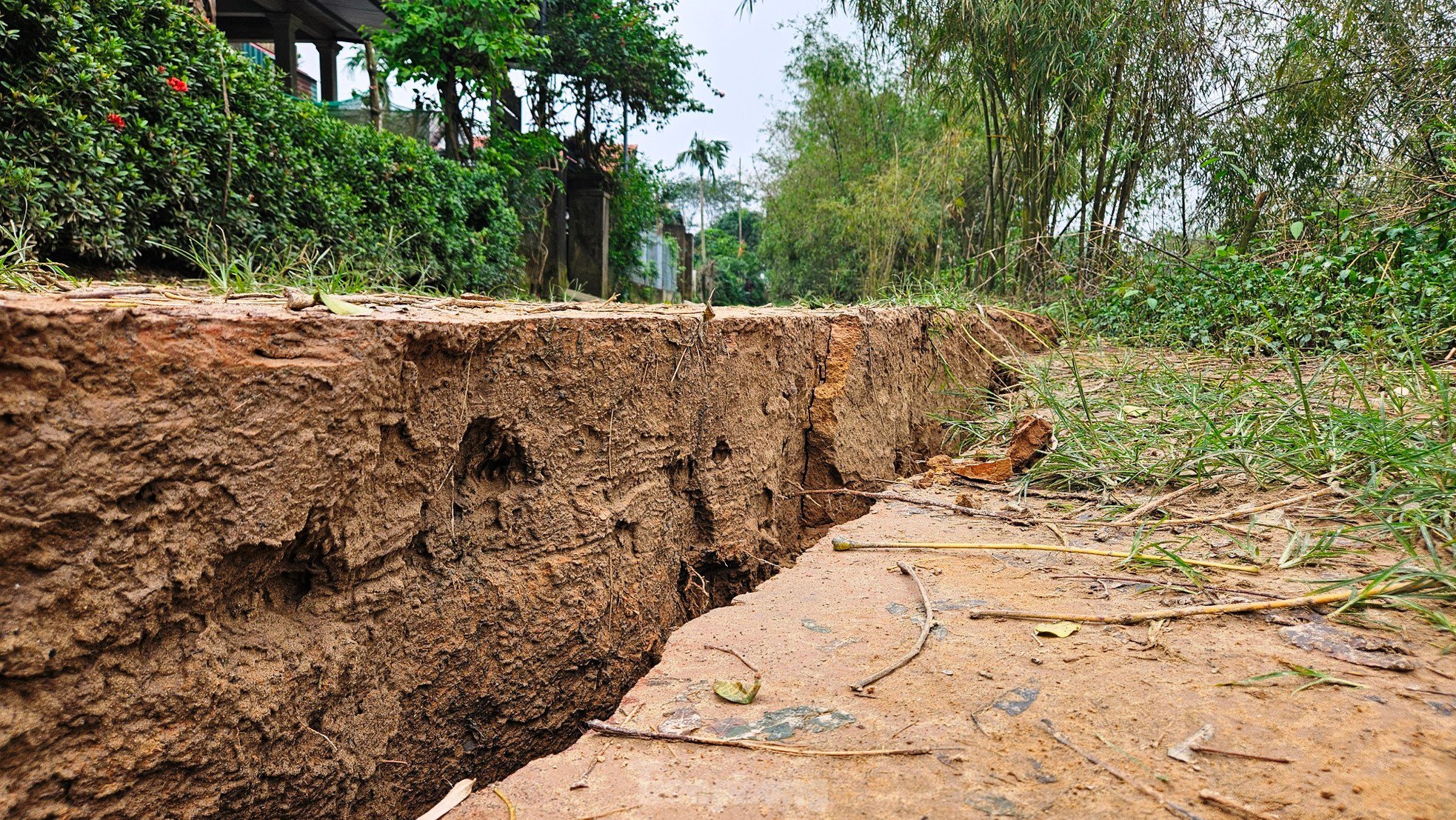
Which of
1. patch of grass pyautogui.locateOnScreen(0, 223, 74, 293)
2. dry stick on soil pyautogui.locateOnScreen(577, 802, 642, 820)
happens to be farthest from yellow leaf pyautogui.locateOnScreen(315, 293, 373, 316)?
dry stick on soil pyautogui.locateOnScreen(577, 802, 642, 820)

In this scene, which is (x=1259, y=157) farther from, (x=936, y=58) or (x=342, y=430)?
(x=342, y=430)

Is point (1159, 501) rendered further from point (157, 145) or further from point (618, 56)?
point (618, 56)

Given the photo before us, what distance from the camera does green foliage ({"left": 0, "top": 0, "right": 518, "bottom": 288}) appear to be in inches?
140

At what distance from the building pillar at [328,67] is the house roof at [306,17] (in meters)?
0.10

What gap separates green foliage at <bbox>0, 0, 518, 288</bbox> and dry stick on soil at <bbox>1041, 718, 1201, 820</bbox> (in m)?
2.95

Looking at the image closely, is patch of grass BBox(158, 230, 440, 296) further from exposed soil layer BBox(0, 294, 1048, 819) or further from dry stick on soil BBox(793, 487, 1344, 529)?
dry stick on soil BBox(793, 487, 1344, 529)

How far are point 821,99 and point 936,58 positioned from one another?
11567 mm

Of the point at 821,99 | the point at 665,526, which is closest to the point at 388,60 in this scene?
the point at 665,526

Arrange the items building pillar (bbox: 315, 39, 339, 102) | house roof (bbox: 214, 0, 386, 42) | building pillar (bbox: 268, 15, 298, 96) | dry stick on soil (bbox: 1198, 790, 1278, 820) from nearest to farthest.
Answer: dry stick on soil (bbox: 1198, 790, 1278, 820)
house roof (bbox: 214, 0, 386, 42)
building pillar (bbox: 268, 15, 298, 96)
building pillar (bbox: 315, 39, 339, 102)

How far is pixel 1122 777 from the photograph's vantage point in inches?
49.8

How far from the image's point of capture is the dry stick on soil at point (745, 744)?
139 cm

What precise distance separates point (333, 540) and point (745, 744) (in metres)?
0.93

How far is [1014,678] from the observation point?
1627 mm

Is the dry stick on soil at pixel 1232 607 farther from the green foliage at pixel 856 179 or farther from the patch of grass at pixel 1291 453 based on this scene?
the green foliage at pixel 856 179
